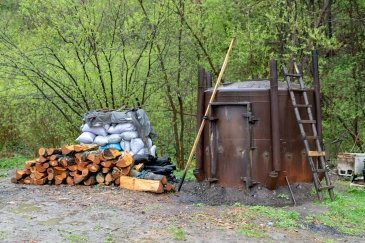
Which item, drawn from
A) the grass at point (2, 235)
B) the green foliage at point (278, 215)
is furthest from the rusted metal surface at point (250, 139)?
the grass at point (2, 235)

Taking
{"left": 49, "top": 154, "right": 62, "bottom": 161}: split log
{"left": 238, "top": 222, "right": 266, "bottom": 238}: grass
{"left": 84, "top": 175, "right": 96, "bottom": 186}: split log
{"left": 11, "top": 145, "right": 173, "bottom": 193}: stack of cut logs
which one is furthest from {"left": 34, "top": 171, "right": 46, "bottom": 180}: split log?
{"left": 238, "top": 222, "right": 266, "bottom": 238}: grass

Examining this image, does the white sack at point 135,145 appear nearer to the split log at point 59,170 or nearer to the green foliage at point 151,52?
the split log at point 59,170

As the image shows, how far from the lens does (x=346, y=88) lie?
47.2ft

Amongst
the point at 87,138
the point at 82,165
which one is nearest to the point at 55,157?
the point at 82,165

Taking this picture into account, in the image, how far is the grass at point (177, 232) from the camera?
19.4 feet

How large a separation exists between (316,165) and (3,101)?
430 inches

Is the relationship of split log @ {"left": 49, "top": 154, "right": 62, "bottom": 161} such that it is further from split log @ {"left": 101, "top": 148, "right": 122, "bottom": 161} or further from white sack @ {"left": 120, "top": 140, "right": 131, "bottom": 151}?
white sack @ {"left": 120, "top": 140, "right": 131, "bottom": 151}

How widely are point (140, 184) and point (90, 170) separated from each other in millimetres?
1143

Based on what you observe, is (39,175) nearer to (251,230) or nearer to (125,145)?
(125,145)

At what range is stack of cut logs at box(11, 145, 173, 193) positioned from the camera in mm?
8969

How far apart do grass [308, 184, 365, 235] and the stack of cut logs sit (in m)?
2.82

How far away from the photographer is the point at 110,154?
30.8ft

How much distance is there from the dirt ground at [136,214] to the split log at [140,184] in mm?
142

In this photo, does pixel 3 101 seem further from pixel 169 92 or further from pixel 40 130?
pixel 169 92
